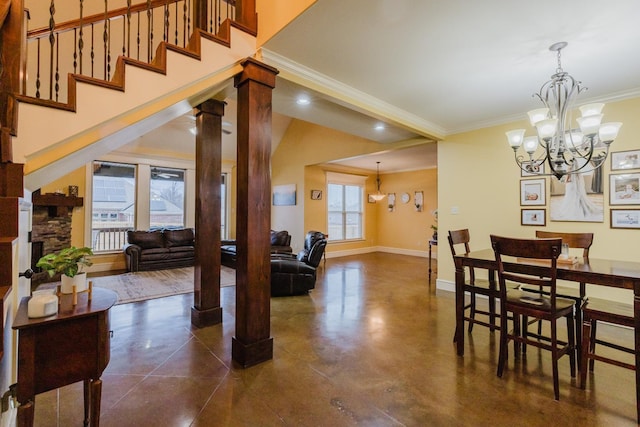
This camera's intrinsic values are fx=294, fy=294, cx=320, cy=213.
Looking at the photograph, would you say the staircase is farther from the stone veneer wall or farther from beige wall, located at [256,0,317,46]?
the stone veneer wall

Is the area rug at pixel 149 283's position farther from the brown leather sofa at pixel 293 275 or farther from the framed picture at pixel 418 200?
the framed picture at pixel 418 200

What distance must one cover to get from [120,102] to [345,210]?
6.94 meters

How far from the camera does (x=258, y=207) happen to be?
2.41m

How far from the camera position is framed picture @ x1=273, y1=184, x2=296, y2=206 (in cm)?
771

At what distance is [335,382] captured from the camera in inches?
84.9

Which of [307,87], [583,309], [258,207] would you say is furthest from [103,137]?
[583,309]

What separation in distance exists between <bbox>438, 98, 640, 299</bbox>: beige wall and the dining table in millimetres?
1182

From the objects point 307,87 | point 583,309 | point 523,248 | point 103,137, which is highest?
point 307,87

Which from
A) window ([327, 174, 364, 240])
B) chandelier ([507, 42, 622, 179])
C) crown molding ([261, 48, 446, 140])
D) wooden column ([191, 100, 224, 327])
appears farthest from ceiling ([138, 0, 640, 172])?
window ([327, 174, 364, 240])

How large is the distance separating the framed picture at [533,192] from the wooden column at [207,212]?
390 cm

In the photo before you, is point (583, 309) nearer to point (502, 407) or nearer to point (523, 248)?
point (523, 248)

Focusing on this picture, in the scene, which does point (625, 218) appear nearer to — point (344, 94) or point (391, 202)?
point (344, 94)

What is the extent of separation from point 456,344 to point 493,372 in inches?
16.7

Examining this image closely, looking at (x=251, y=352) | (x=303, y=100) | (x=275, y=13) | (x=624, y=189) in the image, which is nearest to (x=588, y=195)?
(x=624, y=189)
